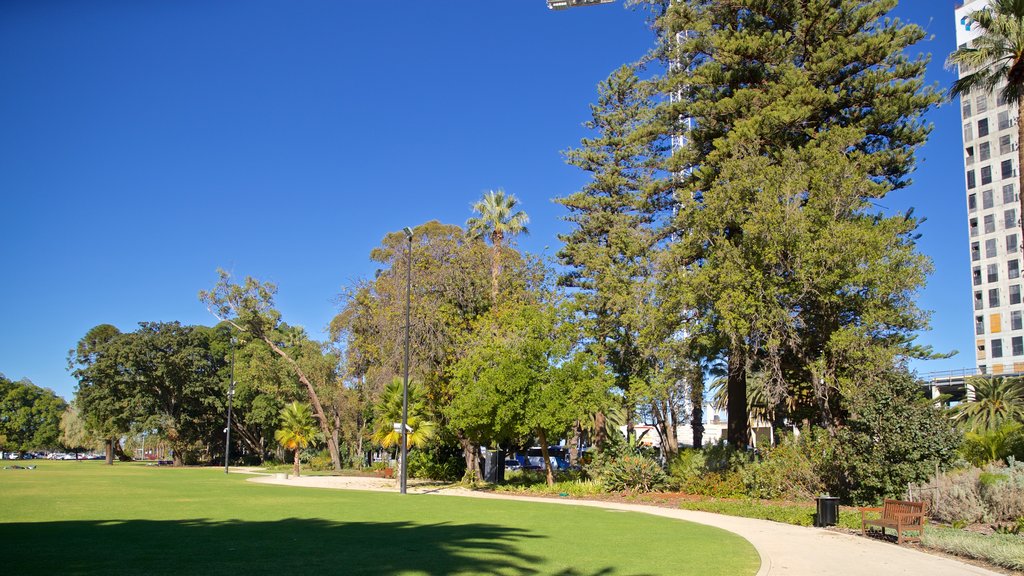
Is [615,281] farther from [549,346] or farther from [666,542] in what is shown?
[666,542]

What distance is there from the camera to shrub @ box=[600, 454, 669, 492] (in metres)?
28.6

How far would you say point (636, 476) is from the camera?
1129 inches

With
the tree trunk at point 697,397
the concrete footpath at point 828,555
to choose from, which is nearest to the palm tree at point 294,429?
the tree trunk at point 697,397

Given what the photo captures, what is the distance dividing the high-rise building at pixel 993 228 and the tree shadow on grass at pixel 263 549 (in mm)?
79036

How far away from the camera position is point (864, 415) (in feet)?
65.9

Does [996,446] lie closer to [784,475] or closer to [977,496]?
[784,475]

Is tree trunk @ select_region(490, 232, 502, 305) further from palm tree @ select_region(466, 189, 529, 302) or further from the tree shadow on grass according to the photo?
the tree shadow on grass

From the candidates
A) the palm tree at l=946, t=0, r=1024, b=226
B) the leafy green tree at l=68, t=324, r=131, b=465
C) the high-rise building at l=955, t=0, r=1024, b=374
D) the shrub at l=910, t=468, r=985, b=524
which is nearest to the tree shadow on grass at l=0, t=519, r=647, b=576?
the shrub at l=910, t=468, r=985, b=524

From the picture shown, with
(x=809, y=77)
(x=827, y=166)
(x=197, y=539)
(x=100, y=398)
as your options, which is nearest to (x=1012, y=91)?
(x=827, y=166)

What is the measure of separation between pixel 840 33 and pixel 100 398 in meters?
65.5

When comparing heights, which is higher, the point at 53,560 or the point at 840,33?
the point at 840,33

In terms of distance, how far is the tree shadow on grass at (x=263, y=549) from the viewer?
10.2 m

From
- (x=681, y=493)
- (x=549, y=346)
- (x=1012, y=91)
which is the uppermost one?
(x=1012, y=91)

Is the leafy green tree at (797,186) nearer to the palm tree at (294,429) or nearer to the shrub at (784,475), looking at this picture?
the shrub at (784,475)
